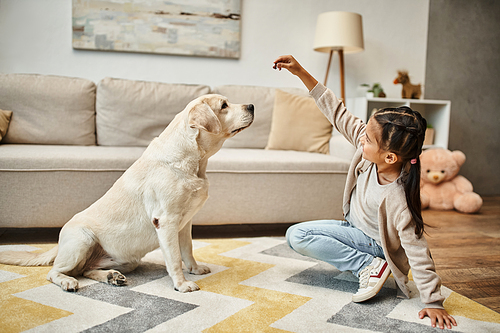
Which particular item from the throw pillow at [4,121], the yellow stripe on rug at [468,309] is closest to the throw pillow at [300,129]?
the yellow stripe on rug at [468,309]

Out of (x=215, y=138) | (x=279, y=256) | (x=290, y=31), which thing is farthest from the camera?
(x=290, y=31)

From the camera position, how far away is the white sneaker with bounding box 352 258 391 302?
1.52 meters

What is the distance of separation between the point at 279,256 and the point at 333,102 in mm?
877

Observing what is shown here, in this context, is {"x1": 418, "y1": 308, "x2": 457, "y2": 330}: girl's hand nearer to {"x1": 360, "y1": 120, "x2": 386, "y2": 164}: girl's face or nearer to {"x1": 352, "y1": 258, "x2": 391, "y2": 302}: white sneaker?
{"x1": 352, "y1": 258, "x2": 391, "y2": 302}: white sneaker

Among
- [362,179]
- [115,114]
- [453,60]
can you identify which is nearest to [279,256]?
[362,179]

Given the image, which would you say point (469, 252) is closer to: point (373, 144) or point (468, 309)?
point (468, 309)

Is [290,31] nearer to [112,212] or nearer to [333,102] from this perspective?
[333,102]

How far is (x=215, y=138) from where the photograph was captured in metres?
1.63

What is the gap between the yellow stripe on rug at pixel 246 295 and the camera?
132 centimetres

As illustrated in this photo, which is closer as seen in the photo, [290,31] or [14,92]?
[14,92]

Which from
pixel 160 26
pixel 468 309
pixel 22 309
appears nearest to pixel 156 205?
pixel 22 309

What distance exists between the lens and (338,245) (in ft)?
5.51

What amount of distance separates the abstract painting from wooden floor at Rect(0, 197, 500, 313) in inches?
65.4

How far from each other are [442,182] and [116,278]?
3.15 metres
